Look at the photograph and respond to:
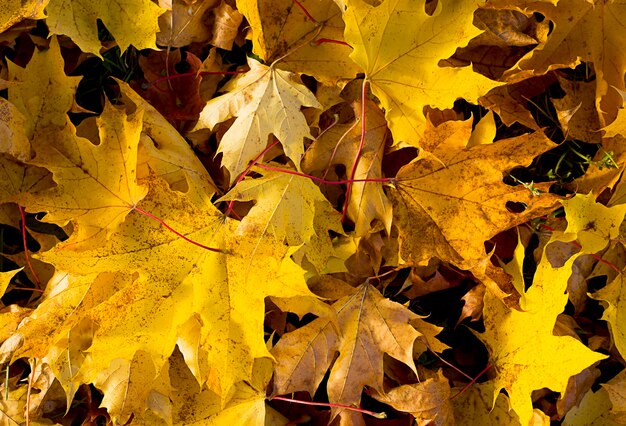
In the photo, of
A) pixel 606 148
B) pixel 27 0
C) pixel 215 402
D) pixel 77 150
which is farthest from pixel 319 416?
pixel 27 0

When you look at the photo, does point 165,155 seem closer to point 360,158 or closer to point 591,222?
point 360,158

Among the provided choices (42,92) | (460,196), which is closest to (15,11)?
(42,92)

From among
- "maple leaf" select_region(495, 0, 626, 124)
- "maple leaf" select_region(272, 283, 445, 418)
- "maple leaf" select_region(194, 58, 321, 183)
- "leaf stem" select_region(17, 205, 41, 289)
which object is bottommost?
"maple leaf" select_region(272, 283, 445, 418)

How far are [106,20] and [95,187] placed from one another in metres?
0.32

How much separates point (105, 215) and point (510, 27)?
2.88ft

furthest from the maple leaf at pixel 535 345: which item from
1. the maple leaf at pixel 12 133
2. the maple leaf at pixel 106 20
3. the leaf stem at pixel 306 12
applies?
the maple leaf at pixel 12 133

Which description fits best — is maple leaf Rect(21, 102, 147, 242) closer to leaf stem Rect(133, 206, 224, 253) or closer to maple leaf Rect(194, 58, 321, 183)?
leaf stem Rect(133, 206, 224, 253)

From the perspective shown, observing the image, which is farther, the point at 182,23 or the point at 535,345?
the point at 182,23

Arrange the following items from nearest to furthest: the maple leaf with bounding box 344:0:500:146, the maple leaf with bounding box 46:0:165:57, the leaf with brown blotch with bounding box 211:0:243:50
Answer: the maple leaf with bounding box 344:0:500:146, the maple leaf with bounding box 46:0:165:57, the leaf with brown blotch with bounding box 211:0:243:50

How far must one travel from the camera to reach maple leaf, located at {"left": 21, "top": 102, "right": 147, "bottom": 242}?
1096mm

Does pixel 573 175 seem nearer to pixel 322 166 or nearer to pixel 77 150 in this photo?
pixel 322 166

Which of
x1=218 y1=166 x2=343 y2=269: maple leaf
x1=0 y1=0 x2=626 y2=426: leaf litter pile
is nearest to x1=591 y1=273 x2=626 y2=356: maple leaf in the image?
x1=0 y1=0 x2=626 y2=426: leaf litter pile

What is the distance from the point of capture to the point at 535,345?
114cm

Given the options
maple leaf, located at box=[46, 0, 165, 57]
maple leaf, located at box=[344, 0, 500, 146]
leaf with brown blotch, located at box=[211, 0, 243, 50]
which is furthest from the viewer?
leaf with brown blotch, located at box=[211, 0, 243, 50]
